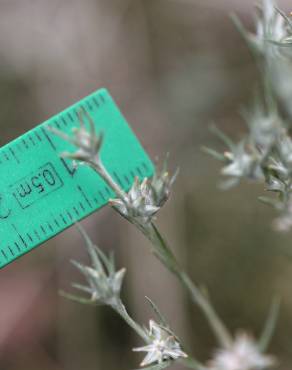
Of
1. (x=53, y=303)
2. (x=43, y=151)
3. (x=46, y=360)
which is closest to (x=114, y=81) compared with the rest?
(x=53, y=303)

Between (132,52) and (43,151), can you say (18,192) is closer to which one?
(43,151)

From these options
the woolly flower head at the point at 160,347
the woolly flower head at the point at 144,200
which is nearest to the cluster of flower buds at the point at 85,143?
the woolly flower head at the point at 144,200

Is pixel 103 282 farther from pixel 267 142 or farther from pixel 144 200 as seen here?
pixel 267 142

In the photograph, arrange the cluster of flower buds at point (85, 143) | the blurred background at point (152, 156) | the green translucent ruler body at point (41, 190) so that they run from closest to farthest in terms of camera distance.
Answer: the cluster of flower buds at point (85, 143)
the green translucent ruler body at point (41, 190)
the blurred background at point (152, 156)

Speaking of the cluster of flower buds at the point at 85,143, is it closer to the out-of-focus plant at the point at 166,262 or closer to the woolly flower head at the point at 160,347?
the out-of-focus plant at the point at 166,262

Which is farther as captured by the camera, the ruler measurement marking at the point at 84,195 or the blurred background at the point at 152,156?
the blurred background at the point at 152,156

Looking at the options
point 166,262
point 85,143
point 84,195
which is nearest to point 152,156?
point 84,195

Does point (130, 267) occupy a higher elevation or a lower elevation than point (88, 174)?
lower

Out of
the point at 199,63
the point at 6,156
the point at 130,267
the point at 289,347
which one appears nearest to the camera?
the point at 6,156
